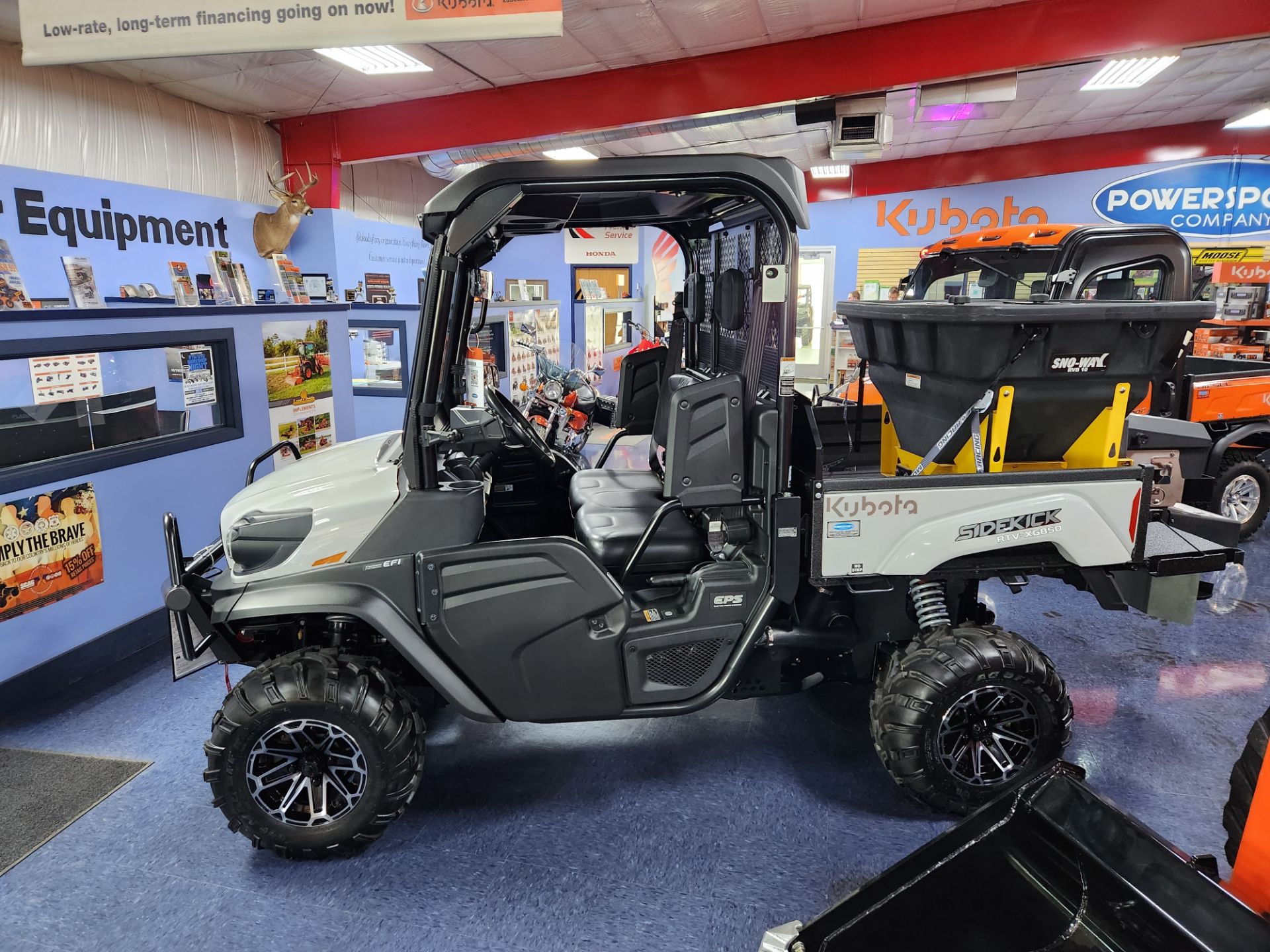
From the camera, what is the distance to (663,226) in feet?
11.5

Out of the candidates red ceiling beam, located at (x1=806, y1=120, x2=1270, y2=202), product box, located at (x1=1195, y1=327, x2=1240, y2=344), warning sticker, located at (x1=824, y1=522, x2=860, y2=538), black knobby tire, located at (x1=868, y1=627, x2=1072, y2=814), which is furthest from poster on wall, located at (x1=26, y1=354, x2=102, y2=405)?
red ceiling beam, located at (x1=806, y1=120, x2=1270, y2=202)

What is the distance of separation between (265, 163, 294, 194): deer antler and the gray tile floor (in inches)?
246

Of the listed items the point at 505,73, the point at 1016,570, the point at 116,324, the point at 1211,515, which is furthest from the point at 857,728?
the point at 505,73

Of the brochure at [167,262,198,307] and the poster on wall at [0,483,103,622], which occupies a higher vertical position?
the brochure at [167,262,198,307]

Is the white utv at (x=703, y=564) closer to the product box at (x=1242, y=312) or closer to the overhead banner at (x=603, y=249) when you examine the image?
the product box at (x=1242, y=312)

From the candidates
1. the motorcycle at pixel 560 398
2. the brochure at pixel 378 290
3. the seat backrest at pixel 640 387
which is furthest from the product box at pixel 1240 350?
the brochure at pixel 378 290

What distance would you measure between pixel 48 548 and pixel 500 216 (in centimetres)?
265

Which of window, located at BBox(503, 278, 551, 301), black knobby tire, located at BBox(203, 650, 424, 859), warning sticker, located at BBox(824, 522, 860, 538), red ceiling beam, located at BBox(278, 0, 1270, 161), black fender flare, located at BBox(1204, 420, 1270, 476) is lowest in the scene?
black knobby tire, located at BBox(203, 650, 424, 859)

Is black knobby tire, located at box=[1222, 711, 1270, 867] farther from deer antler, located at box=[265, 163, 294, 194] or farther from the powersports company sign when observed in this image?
the powersports company sign

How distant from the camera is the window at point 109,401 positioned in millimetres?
3416

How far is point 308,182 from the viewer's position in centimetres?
910

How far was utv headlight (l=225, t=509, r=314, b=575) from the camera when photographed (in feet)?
8.91

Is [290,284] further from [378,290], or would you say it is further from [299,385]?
[378,290]

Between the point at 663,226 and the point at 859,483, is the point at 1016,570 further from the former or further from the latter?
the point at 663,226
